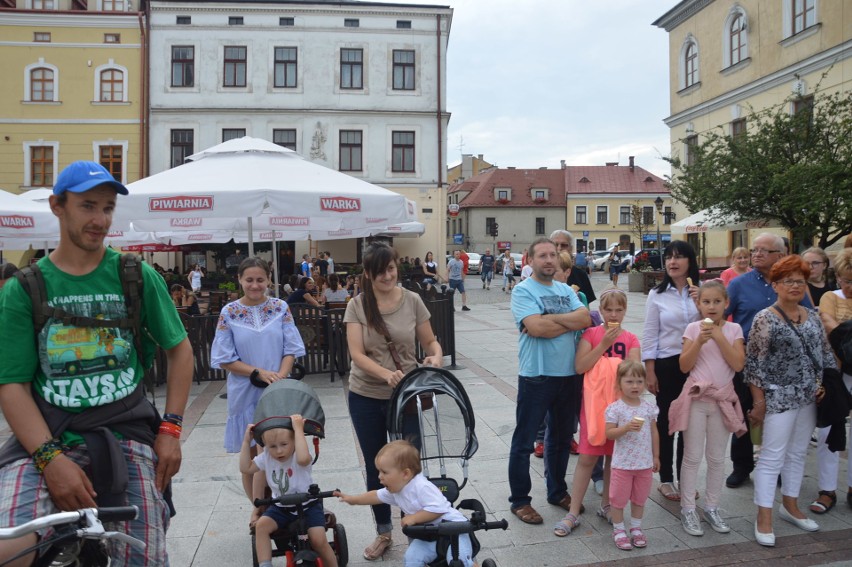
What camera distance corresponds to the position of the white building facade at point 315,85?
93.0ft

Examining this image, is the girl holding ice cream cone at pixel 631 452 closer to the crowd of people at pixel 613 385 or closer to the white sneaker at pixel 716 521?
the crowd of people at pixel 613 385

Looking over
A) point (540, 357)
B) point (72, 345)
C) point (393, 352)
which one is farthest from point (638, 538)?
point (72, 345)

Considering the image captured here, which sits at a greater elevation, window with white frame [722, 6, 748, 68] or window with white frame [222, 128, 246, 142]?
window with white frame [722, 6, 748, 68]

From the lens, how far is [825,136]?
15.8 meters

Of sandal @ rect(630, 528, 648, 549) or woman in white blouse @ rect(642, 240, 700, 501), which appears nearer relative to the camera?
sandal @ rect(630, 528, 648, 549)

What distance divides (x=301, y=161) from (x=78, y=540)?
6.99 meters

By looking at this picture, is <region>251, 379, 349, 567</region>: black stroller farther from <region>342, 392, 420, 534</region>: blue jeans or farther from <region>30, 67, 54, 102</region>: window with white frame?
<region>30, 67, 54, 102</region>: window with white frame

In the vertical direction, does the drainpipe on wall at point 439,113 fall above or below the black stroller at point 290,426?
above

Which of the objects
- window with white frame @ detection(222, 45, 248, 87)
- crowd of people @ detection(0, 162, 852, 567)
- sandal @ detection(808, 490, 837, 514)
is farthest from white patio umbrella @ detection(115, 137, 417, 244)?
window with white frame @ detection(222, 45, 248, 87)

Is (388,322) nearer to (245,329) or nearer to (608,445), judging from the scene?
(245,329)

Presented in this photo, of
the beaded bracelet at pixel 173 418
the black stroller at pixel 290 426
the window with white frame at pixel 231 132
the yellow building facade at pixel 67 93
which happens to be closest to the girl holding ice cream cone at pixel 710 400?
the black stroller at pixel 290 426

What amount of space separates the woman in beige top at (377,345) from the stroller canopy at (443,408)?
0.22 m

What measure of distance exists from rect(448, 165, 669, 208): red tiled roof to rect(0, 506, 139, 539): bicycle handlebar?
6444 centimetres

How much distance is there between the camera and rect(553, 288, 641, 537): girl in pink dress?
433cm
